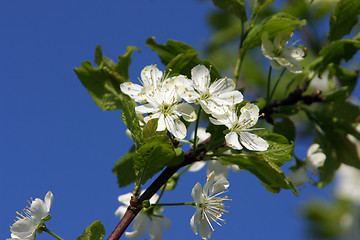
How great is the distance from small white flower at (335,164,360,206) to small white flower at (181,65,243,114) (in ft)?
12.5

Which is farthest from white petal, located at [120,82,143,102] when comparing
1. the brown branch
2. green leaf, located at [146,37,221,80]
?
the brown branch

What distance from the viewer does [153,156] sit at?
1.23m

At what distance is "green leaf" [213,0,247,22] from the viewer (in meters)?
1.65

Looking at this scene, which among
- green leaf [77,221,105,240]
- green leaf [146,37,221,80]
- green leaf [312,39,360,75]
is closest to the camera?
green leaf [77,221,105,240]

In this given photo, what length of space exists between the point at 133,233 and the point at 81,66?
0.65 metres

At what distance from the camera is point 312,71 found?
1.74m

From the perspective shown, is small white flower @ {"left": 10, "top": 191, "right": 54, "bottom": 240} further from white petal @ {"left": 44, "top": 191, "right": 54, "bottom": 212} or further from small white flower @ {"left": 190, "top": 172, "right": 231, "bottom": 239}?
small white flower @ {"left": 190, "top": 172, "right": 231, "bottom": 239}

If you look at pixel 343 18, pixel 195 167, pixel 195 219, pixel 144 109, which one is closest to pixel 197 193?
pixel 195 219

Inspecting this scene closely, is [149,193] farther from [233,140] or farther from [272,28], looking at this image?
[272,28]

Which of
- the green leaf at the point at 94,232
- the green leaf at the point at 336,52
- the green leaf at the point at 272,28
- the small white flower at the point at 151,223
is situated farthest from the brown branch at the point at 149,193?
the green leaf at the point at 336,52

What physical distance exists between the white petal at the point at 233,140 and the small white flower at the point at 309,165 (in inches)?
23.2

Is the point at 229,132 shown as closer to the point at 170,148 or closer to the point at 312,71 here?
the point at 170,148

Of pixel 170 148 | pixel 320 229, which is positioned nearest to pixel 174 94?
pixel 170 148

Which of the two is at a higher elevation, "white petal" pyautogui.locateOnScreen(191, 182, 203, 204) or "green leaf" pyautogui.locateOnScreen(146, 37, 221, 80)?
"green leaf" pyautogui.locateOnScreen(146, 37, 221, 80)
